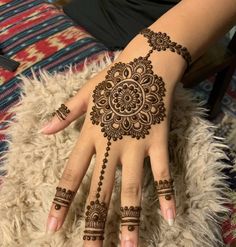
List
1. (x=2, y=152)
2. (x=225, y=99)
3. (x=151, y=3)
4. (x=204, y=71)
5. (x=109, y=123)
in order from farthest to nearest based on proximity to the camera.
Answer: (x=225, y=99), (x=204, y=71), (x=151, y=3), (x=2, y=152), (x=109, y=123)

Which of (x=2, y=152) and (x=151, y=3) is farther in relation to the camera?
(x=151, y=3)

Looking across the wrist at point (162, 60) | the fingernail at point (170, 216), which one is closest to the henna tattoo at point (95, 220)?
the fingernail at point (170, 216)

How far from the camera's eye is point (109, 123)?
686mm

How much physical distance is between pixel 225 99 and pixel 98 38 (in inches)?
31.1

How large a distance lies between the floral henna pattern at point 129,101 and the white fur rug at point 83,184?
2.8 inches

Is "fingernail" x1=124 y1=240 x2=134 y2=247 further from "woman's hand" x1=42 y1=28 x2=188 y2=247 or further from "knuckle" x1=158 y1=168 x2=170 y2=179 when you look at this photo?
"knuckle" x1=158 y1=168 x2=170 y2=179

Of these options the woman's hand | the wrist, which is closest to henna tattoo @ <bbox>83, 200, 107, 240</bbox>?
the woman's hand

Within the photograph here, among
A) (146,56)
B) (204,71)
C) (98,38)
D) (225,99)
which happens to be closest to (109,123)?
(146,56)

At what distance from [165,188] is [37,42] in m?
0.55

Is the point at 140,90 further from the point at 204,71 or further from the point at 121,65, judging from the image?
the point at 204,71

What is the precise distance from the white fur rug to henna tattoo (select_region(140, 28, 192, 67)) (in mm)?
81

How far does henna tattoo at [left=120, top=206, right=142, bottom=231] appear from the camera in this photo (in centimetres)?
62

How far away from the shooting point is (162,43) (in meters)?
0.76

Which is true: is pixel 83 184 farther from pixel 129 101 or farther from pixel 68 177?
pixel 129 101
